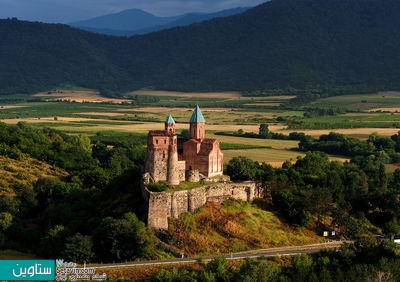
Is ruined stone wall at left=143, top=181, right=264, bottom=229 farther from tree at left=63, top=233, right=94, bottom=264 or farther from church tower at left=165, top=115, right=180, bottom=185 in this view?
tree at left=63, top=233, right=94, bottom=264

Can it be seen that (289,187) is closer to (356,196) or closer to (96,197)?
(356,196)

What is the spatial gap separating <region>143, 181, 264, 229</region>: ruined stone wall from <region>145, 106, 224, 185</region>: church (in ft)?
6.98

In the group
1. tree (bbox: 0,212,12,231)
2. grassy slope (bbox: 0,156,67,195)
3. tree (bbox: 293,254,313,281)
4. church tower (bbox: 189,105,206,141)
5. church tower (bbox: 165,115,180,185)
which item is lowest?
tree (bbox: 293,254,313,281)

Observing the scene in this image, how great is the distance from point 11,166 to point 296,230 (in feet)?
147

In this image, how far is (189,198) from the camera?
60969 millimetres

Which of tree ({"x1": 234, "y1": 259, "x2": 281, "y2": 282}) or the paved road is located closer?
tree ({"x1": 234, "y1": 259, "x2": 281, "y2": 282})

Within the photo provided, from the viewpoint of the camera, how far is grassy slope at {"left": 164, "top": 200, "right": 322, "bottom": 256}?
5869 cm

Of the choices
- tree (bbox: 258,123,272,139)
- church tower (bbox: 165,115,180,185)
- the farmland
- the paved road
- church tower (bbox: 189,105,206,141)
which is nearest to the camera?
the paved road

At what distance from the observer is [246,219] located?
205 ft

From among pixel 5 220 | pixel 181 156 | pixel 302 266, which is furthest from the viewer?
pixel 5 220

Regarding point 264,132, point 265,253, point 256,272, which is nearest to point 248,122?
point 264,132

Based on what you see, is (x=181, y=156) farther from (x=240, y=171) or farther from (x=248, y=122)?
(x=248, y=122)

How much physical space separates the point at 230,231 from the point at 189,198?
194 inches

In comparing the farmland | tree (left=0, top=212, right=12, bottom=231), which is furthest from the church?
the farmland
